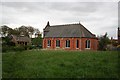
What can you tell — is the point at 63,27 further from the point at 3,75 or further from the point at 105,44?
the point at 3,75

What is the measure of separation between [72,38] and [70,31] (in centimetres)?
232

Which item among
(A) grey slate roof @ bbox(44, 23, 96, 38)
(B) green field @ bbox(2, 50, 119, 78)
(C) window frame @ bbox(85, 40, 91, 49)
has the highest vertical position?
(A) grey slate roof @ bbox(44, 23, 96, 38)

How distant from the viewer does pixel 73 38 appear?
49781mm

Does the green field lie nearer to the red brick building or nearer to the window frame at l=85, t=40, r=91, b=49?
the red brick building

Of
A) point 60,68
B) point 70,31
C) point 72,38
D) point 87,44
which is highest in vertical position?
point 70,31

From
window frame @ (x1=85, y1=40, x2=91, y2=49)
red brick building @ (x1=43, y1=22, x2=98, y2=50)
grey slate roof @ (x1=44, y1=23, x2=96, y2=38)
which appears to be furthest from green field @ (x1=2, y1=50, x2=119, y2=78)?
grey slate roof @ (x1=44, y1=23, x2=96, y2=38)

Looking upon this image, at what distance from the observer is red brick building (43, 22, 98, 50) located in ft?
161

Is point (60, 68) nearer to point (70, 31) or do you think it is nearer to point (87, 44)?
point (87, 44)

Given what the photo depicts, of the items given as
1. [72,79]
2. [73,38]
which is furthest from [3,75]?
[73,38]

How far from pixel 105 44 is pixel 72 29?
33.5ft

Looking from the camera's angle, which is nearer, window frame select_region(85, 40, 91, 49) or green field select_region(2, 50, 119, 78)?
green field select_region(2, 50, 119, 78)

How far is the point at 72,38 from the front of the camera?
50125 mm

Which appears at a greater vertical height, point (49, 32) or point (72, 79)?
point (49, 32)

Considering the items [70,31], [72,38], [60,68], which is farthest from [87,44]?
[60,68]
